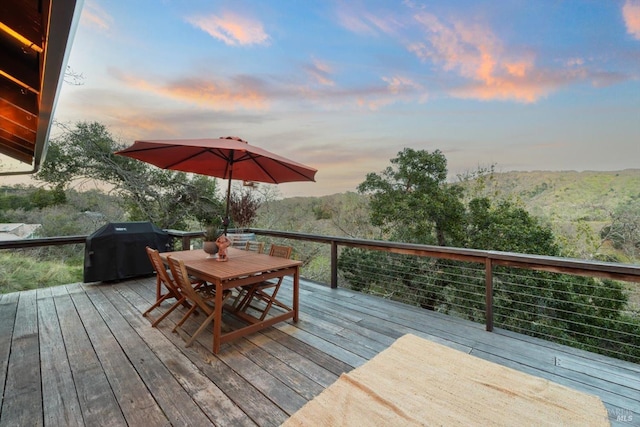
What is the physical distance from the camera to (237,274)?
102 inches

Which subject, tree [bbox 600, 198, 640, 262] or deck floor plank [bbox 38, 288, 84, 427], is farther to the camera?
tree [bbox 600, 198, 640, 262]

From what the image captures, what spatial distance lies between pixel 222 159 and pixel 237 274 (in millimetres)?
2025

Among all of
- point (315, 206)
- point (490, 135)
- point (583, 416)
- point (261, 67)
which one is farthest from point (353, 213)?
point (583, 416)

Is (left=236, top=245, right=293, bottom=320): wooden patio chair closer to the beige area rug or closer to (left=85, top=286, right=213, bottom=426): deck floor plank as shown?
(left=85, top=286, right=213, bottom=426): deck floor plank

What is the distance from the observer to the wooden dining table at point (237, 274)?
2.48m

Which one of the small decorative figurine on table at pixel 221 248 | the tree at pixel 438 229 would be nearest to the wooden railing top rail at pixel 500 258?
the small decorative figurine on table at pixel 221 248

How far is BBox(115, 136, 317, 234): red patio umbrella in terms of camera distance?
3.02 meters

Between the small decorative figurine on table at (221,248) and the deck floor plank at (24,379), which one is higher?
the small decorative figurine on table at (221,248)

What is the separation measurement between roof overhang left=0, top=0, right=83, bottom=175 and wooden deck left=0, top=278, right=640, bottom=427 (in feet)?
7.39

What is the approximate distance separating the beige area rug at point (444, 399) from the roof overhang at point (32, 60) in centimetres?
247

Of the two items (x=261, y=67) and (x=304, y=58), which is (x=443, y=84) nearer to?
(x=304, y=58)

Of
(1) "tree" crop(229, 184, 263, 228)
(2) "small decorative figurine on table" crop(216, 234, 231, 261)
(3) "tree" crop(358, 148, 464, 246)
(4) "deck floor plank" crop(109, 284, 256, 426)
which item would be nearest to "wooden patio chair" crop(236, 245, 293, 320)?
(2) "small decorative figurine on table" crop(216, 234, 231, 261)

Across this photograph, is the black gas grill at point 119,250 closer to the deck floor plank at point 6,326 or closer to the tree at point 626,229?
the deck floor plank at point 6,326

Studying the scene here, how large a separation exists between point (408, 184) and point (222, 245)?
20.1 feet
